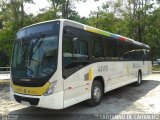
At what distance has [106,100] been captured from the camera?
402 inches

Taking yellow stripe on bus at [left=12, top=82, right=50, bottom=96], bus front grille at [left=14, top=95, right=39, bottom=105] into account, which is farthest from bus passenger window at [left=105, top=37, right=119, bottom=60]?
bus front grille at [left=14, top=95, right=39, bottom=105]

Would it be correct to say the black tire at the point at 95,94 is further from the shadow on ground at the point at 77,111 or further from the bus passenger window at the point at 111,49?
the bus passenger window at the point at 111,49

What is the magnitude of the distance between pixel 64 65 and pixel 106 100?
3.66m

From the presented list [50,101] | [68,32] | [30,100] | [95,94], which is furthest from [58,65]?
[95,94]

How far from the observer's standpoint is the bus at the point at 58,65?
706cm

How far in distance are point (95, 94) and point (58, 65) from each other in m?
2.64

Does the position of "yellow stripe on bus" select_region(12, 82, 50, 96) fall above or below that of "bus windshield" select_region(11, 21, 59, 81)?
below

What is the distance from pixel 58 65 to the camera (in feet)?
23.1

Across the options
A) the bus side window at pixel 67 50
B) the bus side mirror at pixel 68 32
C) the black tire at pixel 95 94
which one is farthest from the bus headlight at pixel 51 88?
the black tire at pixel 95 94

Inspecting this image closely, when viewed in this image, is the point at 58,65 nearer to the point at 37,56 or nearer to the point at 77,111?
the point at 37,56

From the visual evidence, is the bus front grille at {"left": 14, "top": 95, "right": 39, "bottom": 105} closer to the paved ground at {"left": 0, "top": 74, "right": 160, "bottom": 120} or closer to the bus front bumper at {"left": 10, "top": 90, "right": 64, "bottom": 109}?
the bus front bumper at {"left": 10, "top": 90, "right": 64, "bottom": 109}

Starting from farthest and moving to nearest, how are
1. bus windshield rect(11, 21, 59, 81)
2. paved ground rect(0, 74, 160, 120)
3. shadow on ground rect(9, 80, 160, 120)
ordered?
paved ground rect(0, 74, 160, 120), shadow on ground rect(9, 80, 160, 120), bus windshield rect(11, 21, 59, 81)

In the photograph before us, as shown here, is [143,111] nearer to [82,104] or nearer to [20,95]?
[82,104]

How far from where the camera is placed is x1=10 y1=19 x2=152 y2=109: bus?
706 centimetres
